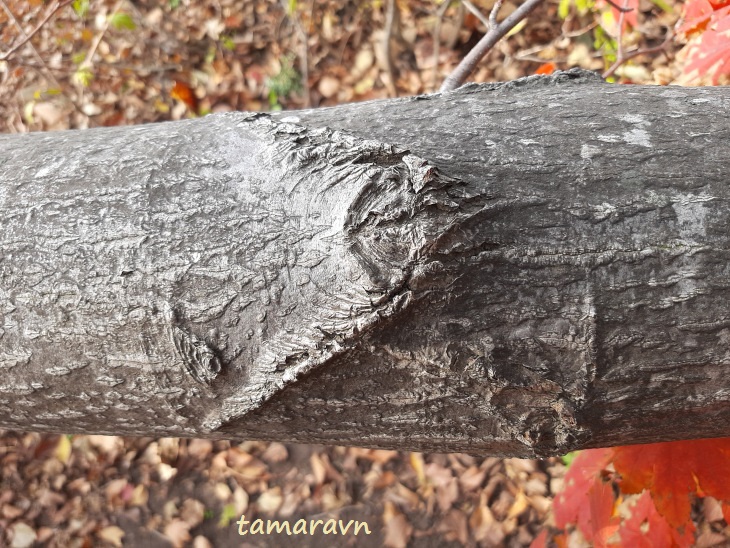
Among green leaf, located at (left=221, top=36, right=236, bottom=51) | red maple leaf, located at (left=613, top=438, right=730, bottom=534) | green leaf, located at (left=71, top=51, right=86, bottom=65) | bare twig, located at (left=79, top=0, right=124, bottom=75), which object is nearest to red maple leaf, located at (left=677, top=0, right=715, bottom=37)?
red maple leaf, located at (left=613, top=438, right=730, bottom=534)

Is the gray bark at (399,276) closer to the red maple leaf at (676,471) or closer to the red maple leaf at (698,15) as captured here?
the red maple leaf at (676,471)

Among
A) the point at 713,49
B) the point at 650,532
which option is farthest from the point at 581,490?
the point at 713,49

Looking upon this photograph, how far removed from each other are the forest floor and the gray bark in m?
1.60

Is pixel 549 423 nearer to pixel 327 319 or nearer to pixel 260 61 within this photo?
pixel 327 319

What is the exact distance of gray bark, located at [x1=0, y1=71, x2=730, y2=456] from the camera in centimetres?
68

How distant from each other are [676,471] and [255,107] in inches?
96.0

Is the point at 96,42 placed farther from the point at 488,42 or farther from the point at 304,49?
the point at 488,42

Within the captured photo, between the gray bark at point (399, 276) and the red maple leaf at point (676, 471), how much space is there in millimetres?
504

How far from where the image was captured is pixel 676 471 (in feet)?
4.07

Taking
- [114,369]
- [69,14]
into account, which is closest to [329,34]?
[69,14]

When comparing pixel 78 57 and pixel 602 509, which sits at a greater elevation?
pixel 78 57

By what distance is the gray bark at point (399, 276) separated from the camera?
2.23 feet

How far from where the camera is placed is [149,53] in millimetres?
3168

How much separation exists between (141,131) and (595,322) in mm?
636
